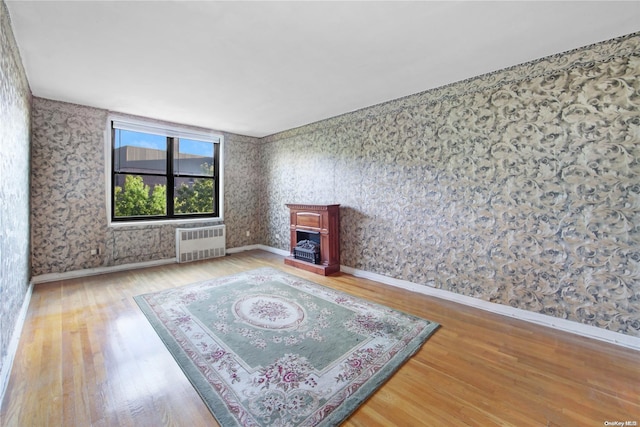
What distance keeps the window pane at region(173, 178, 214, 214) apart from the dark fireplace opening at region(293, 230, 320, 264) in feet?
7.00

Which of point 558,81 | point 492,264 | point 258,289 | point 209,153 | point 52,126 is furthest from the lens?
point 209,153

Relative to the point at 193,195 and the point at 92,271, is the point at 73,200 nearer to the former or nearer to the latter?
the point at 92,271

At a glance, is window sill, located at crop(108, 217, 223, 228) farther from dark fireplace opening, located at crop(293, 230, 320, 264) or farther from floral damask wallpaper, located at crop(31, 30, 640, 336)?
dark fireplace opening, located at crop(293, 230, 320, 264)

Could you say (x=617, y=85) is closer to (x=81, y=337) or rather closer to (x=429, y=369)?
(x=429, y=369)

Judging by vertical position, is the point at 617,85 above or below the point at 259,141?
below

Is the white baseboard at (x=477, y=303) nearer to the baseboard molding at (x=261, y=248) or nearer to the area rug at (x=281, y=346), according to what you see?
the area rug at (x=281, y=346)

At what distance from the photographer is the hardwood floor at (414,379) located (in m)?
1.52

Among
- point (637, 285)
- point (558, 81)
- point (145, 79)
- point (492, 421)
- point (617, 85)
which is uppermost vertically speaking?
point (145, 79)

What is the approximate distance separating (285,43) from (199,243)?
3975 mm

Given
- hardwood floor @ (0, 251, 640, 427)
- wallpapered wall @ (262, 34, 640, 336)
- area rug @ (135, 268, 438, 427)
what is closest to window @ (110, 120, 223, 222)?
area rug @ (135, 268, 438, 427)

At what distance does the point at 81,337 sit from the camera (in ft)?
7.70

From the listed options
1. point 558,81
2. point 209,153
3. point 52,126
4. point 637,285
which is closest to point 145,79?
point 52,126

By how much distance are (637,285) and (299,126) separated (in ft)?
15.7

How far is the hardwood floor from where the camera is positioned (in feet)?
4.99
